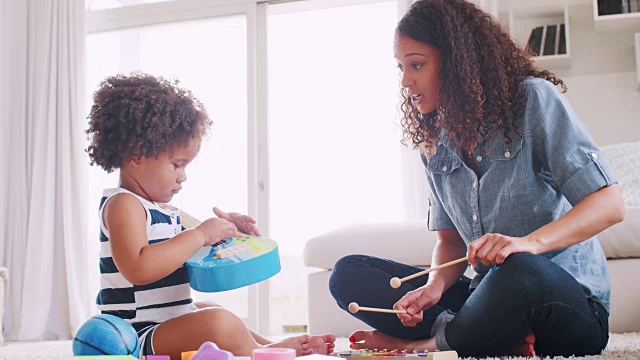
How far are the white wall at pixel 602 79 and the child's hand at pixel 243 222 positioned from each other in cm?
253

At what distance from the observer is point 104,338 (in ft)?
3.72

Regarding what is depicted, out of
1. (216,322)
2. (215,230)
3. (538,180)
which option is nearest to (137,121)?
(215,230)

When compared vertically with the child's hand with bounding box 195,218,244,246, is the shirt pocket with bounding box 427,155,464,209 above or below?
above

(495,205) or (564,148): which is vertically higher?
(564,148)

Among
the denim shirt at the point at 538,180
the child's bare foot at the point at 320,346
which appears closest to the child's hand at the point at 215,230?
the child's bare foot at the point at 320,346

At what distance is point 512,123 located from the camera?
140 cm

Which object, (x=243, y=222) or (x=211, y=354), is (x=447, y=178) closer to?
(x=243, y=222)

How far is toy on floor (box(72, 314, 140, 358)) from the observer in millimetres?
1131

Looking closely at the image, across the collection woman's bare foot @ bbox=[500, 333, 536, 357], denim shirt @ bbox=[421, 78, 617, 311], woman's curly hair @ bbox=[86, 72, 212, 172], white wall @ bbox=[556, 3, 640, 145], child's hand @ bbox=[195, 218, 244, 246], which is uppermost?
white wall @ bbox=[556, 3, 640, 145]

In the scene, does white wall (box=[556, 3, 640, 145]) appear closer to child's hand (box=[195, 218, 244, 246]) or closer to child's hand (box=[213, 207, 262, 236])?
child's hand (box=[213, 207, 262, 236])

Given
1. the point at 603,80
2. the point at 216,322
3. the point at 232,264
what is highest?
the point at 603,80

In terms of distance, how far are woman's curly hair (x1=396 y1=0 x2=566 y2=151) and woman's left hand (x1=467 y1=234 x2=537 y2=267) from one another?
268mm

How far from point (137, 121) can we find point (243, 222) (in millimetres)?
324

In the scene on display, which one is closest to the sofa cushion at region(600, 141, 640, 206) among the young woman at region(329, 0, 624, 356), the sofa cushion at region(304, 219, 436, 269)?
the sofa cushion at region(304, 219, 436, 269)
